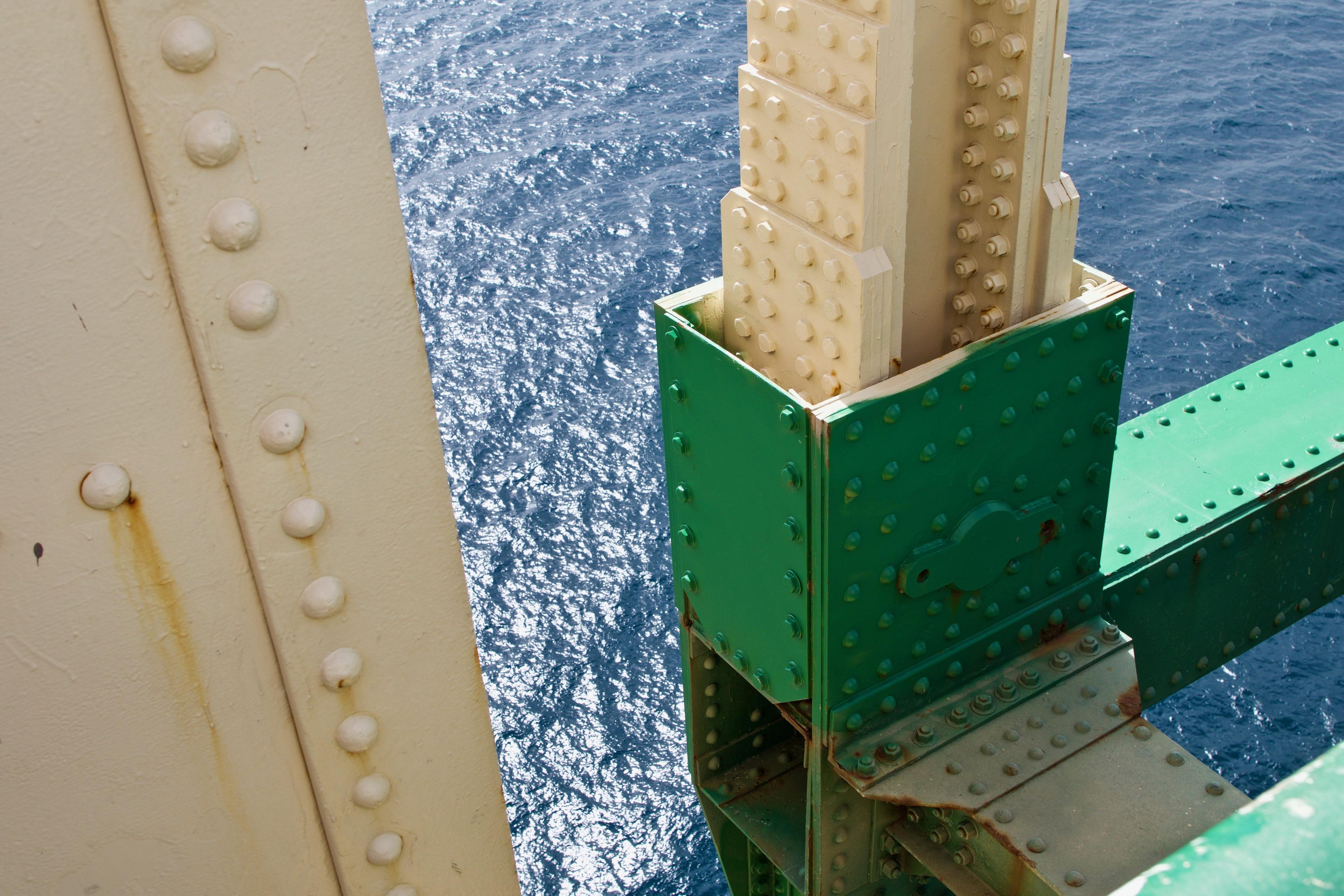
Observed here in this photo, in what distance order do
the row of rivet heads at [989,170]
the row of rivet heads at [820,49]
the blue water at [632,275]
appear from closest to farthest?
the row of rivet heads at [820,49]
the row of rivet heads at [989,170]
the blue water at [632,275]

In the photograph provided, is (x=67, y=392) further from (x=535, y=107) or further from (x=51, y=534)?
(x=535, y=107)

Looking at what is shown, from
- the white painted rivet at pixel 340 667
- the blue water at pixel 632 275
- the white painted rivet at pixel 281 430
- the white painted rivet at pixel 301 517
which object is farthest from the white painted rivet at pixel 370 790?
the blue water at pixel 632 275

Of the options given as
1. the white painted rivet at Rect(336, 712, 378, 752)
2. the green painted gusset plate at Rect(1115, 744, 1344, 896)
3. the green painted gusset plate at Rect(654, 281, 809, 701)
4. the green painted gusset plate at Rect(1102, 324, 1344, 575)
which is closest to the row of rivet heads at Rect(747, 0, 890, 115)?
the green painted gusset plate at Rect(654, 281, 809, 701)

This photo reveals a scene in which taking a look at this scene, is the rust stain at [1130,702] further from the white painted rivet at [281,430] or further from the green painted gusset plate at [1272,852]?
the green painted gusset plate at [1272,852]

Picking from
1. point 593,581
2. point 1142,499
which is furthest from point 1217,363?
point 1142,499

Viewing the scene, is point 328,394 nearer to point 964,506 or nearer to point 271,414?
point 271,414

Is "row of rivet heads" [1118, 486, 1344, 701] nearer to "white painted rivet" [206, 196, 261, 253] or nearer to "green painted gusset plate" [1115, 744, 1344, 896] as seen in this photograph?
"white painted rivet" [206, 196, 261, 253]
